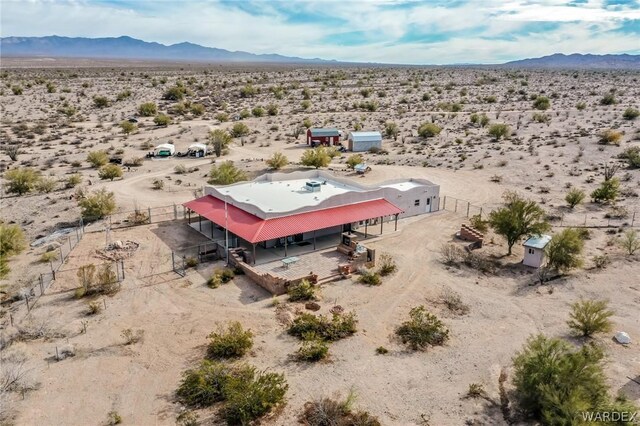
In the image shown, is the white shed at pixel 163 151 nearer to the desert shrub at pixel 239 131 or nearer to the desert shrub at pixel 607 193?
the desert shrub at pixel 239 131

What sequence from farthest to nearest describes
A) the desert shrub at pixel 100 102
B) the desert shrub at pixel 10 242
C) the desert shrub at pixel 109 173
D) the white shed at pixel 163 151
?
the desert shrub at pixel 100 102 → the white shed at pixel 163 151 → the desert shrub at pixel 109 173 → the desert shrub at pixel 10 242

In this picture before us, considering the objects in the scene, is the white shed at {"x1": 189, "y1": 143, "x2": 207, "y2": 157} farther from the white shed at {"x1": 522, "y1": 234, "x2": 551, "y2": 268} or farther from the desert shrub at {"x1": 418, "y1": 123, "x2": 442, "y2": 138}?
the white shed at {"x1": 522, "y1": 234, "x2": 551, "y2": 268}

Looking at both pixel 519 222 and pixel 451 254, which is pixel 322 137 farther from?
pixel 519 222

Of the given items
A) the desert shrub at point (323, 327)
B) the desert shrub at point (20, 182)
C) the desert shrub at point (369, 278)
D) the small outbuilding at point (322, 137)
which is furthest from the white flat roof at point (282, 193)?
the small outbuilding at point (322, 137)

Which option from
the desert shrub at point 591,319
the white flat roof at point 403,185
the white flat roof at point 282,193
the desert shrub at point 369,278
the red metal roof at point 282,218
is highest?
the white flat roof at point 282,193

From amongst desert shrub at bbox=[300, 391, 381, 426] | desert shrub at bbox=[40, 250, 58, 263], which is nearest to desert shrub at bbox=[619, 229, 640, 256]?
desert shrub at bbox=[300, 391, 381, 426]

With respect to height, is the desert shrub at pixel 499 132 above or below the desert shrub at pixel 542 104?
below
